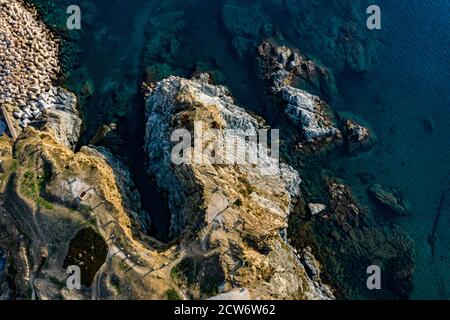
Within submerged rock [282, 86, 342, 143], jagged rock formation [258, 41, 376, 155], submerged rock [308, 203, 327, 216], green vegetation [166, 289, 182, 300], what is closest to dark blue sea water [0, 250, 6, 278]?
green vegetation [166, 289, 182, 300]

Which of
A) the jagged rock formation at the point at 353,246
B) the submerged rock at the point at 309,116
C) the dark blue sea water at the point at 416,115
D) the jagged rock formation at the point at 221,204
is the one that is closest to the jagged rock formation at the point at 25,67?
the jagged rock formation at the point at 221,204

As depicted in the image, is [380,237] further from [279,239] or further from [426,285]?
[279,239]

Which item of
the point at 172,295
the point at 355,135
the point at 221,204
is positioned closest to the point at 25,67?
the point at 221,204

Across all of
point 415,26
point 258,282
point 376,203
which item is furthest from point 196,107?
point 415,26

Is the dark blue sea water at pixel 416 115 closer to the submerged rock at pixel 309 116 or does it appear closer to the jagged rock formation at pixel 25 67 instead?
the submerged rock at pixel 309 116

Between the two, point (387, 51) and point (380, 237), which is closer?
point (380, 237)

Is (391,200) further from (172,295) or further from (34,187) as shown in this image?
(34,187)

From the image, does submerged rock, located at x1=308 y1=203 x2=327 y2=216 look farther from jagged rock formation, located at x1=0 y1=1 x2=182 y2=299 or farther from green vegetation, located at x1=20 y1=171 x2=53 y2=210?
green vegetation, located at x1=20 y1=171 x2=53 y2=210
